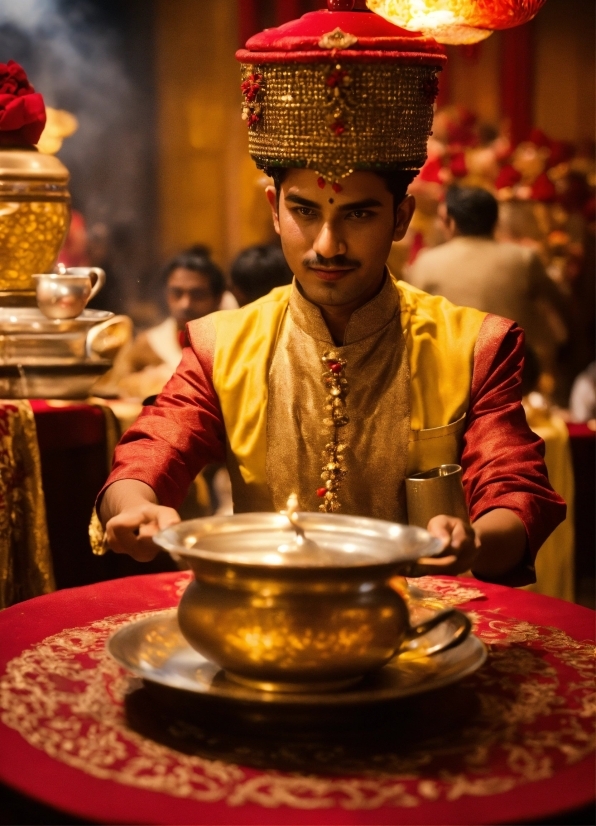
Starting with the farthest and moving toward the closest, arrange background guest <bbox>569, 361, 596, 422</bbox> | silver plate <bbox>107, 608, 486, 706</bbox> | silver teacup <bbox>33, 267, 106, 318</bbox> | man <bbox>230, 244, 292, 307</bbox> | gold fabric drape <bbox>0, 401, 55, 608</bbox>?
background guest <bbox>569, 361, 596, 422</bbox> < man <bbox>230, 244, 292, 307</bbox> < silver teacup <bbox>33, 267, 106, 318</bbox> < gold fabric drape <bbox>0, 401, 55, 608</bbox> < silver plate <bbox>107, 608, 486, 706</bbox>

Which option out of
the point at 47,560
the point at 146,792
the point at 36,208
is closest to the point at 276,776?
the point at 146,792

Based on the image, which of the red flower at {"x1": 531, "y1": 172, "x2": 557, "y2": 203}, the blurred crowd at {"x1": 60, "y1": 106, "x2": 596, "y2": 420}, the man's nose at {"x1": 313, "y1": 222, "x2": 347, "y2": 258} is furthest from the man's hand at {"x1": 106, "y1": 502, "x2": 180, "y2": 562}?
the red flower at {"x1": 531, "y1": 172, "x2": 557, "y2": 203}

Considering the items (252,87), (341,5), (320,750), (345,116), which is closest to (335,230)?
(345,116)

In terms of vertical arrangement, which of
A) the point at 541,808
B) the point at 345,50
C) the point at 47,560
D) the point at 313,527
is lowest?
the point at 47,560

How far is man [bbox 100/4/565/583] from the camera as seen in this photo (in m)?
1.71

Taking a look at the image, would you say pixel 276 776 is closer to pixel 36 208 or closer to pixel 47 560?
pixel 47 560

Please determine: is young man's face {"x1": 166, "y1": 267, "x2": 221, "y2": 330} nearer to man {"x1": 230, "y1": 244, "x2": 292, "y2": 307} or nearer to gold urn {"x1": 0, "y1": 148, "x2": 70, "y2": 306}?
man {"x1": 230, "y1": 244, "x2": 292, "y2": 307}

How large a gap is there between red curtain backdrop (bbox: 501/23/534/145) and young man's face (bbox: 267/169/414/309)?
6.17 meters

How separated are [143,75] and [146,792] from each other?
6.71 metres

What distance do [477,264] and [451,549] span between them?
3339 mm

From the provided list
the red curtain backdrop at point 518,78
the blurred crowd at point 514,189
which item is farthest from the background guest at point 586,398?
the red curtain backdrop at point 518,78

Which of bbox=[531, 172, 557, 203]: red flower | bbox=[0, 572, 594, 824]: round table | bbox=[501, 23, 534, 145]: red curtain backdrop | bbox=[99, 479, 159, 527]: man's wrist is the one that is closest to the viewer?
bbox=[0, 572, 594, 824]: round table

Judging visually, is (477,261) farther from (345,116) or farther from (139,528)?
(139,528)

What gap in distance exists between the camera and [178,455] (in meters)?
1.84
